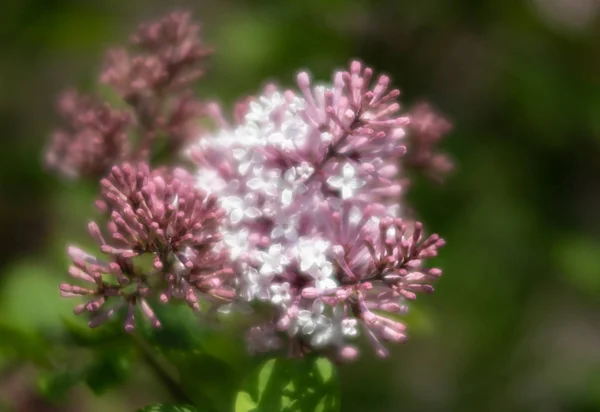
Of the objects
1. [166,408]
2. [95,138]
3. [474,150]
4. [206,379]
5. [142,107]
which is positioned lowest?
[166,408]

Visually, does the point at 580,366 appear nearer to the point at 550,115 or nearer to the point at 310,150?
the point at 550,115

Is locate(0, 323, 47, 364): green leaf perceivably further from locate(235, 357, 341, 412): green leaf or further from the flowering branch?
locate(235, 357, 341, 412): green leaf

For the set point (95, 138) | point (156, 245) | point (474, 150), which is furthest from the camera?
point (474, 150)

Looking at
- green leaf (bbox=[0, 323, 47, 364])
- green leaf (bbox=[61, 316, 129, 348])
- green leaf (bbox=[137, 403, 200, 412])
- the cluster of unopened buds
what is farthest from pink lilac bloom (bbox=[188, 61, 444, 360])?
green leaf (bbox=[0, 323, 47, 364])

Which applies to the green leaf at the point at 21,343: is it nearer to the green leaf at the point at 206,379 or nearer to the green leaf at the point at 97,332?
the green leaf at the point at 97,332

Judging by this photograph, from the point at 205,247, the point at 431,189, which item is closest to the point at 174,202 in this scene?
the point at 205,247

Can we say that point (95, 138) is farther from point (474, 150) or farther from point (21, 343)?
point (474, 150)

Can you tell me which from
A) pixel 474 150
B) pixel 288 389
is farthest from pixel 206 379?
pixel 474 150
